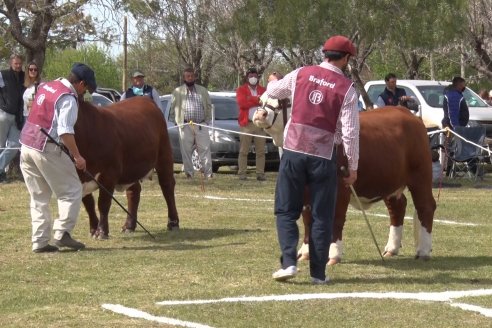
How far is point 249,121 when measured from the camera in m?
22.0

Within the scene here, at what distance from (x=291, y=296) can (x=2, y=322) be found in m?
2.12

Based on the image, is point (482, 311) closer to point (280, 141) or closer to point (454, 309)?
point (454, 309)

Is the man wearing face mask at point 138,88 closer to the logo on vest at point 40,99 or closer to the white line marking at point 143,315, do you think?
the logo on vest at point 40,99

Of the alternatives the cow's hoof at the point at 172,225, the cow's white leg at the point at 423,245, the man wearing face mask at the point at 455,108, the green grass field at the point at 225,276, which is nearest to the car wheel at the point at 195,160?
the man wearing face mask at the point at 455,108

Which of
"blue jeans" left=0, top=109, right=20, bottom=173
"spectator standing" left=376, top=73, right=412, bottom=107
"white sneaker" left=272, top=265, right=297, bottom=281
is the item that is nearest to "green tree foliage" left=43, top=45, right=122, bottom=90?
"blue jeans" left=0, top=109, right=20, bottom=173

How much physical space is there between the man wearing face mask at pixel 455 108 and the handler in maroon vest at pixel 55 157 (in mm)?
11416

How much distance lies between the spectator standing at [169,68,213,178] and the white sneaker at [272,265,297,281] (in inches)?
476

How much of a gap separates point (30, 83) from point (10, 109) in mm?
914

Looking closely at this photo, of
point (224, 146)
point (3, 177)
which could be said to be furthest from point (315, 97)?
point (224, 146)

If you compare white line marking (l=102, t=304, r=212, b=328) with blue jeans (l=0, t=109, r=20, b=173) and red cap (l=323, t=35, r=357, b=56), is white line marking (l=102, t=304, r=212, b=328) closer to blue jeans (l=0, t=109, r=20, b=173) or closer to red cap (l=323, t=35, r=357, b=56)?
red cap (l=323, t=35, r=357, b=56)

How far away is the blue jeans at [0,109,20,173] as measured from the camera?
20344mm

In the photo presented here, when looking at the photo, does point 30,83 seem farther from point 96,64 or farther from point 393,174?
point 96,64

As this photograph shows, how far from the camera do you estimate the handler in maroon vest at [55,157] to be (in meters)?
11.1

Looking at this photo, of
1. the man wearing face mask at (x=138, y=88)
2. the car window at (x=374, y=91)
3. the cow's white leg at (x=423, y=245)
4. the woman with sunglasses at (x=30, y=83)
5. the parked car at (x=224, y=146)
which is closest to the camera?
the cow's white leg at (x=423, y=245)
